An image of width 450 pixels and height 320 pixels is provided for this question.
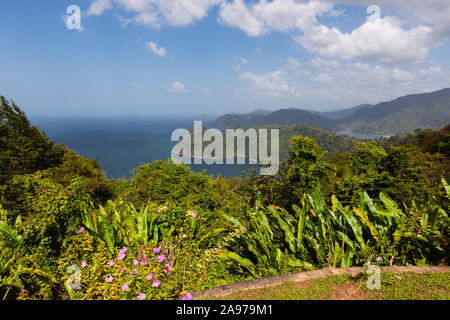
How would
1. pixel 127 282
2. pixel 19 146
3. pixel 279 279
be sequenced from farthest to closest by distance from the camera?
1. pixel 19 146
2. pixel 279 279
3. pixel 127 282

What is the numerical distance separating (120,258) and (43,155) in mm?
15251

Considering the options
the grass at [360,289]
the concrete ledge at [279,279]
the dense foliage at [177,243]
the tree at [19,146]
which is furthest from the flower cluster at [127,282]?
the tree at [19,146]

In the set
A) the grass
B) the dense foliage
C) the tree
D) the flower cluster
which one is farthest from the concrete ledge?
the tree

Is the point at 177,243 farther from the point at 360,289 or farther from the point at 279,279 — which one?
the point at 360,289

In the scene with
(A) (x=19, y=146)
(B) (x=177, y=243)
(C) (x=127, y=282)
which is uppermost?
(A) (x=19, y=146)

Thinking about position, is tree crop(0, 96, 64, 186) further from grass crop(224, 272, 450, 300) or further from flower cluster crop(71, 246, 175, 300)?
grass crop(224, 272, 450, 300)

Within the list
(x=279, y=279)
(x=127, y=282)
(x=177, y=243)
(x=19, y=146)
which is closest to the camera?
(x=127, y=282)

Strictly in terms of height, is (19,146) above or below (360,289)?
above

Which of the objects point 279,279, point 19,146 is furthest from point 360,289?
point 19,146

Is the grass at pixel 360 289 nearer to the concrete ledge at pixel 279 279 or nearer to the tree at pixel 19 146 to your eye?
the concrete ledge at pixel 279 279

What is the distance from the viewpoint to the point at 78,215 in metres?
3.78

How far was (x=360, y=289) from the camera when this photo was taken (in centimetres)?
256

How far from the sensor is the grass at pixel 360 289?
2.44 m
